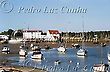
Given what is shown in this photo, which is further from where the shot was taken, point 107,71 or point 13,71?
point 107,71

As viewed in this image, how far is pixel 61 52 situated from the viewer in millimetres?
135000

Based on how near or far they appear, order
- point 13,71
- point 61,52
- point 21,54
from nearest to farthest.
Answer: point 13,71, point 21,54, point 61,52

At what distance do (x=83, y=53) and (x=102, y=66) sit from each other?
40756mm

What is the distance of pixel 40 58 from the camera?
9756cm

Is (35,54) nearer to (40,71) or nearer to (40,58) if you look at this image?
(40,58)

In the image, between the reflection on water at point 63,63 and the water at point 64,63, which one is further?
the water at point 64,63

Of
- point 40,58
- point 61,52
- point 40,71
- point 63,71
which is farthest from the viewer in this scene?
point 61,52

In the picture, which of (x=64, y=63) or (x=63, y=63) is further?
(x=64, y=63)

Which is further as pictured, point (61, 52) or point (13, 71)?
point (61, 52)

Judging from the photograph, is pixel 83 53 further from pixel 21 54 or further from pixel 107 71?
pixel 107 71

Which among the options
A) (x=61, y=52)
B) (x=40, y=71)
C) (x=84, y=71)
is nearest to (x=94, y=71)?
(x=84, y=71)

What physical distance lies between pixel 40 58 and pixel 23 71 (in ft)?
121

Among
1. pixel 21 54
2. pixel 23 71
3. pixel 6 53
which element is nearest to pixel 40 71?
pixel 23 71

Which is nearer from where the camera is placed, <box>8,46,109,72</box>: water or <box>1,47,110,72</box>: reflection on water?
<box>1,47,110,72</box>: reflection on water
